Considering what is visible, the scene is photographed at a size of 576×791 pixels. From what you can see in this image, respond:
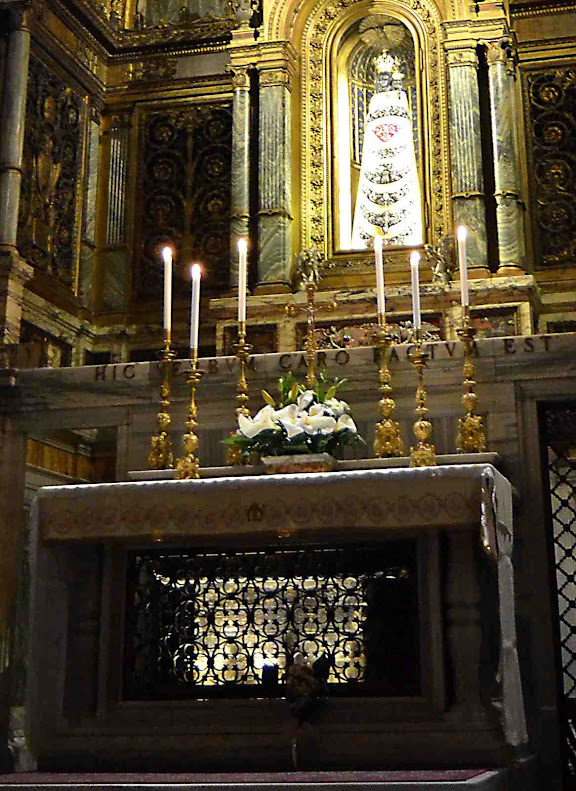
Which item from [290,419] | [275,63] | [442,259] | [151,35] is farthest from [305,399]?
[151,35]

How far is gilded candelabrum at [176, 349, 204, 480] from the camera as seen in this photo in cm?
507

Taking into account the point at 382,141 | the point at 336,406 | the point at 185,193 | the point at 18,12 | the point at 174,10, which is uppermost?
the point at 174,10

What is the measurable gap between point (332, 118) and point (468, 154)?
5.18 ft

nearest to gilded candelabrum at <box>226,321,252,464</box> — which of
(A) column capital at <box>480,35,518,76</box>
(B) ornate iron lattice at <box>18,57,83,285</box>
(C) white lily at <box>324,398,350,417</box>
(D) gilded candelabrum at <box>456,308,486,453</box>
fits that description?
(C) white lily at <box>324,398,350,417</box>

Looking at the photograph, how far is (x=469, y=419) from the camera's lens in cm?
499

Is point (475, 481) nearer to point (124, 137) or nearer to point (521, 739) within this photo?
point (521, 739)

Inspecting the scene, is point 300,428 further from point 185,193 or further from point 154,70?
point 154,70

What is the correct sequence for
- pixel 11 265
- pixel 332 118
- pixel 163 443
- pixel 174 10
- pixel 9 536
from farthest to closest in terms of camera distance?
pixel 174 10 < pixel 332 118 < pixel 11 265 < pixel 9 536 < pixel 163 443

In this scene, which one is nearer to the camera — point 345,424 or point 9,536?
point 345,424

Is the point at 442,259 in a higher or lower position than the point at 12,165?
lower

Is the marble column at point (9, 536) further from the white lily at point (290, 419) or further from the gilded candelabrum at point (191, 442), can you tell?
the white lily at point (290, 419)

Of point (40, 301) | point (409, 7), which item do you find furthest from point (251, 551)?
Answer: point (409, 7)

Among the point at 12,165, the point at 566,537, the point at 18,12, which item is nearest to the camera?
the point at 566,537

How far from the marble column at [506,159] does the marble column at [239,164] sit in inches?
97.0
